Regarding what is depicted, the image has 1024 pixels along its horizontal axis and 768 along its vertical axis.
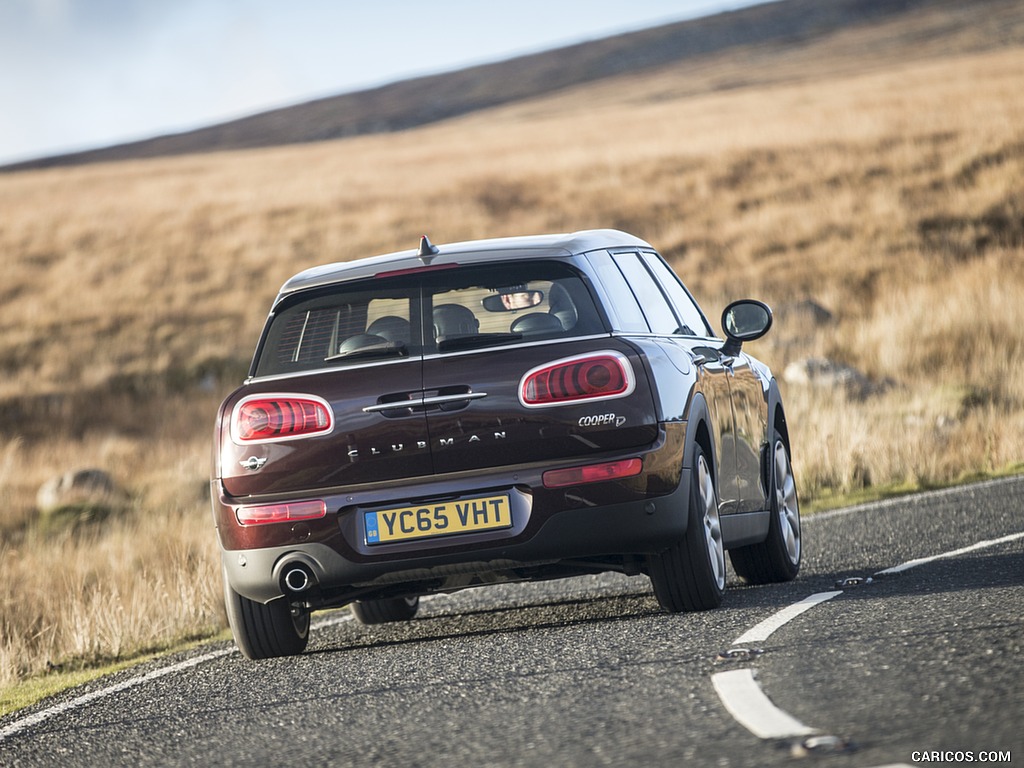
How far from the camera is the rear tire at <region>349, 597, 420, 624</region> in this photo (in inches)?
342

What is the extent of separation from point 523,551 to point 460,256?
1338mm

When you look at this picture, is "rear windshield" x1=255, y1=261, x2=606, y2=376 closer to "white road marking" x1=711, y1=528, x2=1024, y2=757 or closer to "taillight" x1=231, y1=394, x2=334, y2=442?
"taillight" x1=231, y1=394, x2=334, y2=442

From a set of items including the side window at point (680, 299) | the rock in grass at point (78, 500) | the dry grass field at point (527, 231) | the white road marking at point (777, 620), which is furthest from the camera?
the rock in grass at point (78, 500)

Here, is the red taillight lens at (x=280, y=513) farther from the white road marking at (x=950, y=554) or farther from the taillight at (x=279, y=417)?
the white road marking at (x=950, y=554)

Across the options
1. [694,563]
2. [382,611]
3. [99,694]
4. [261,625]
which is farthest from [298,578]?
[382,611]

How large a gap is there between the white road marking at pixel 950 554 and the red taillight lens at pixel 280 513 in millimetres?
3022

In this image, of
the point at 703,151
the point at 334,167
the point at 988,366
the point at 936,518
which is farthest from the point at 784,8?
the point at 936,518

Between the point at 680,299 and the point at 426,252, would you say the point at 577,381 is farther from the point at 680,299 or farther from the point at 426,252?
the point at 680,299

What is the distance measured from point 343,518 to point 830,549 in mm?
4048

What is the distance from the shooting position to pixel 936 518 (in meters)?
10.6

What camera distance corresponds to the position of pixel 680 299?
848 centimetres

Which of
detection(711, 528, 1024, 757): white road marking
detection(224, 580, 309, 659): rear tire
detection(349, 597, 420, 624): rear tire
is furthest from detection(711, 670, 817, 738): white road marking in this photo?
detection(349, 597, 420, 624): rear tire

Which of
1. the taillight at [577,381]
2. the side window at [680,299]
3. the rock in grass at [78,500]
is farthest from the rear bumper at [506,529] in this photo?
the rock in grass at [78,500]

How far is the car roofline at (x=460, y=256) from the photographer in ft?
23.1
